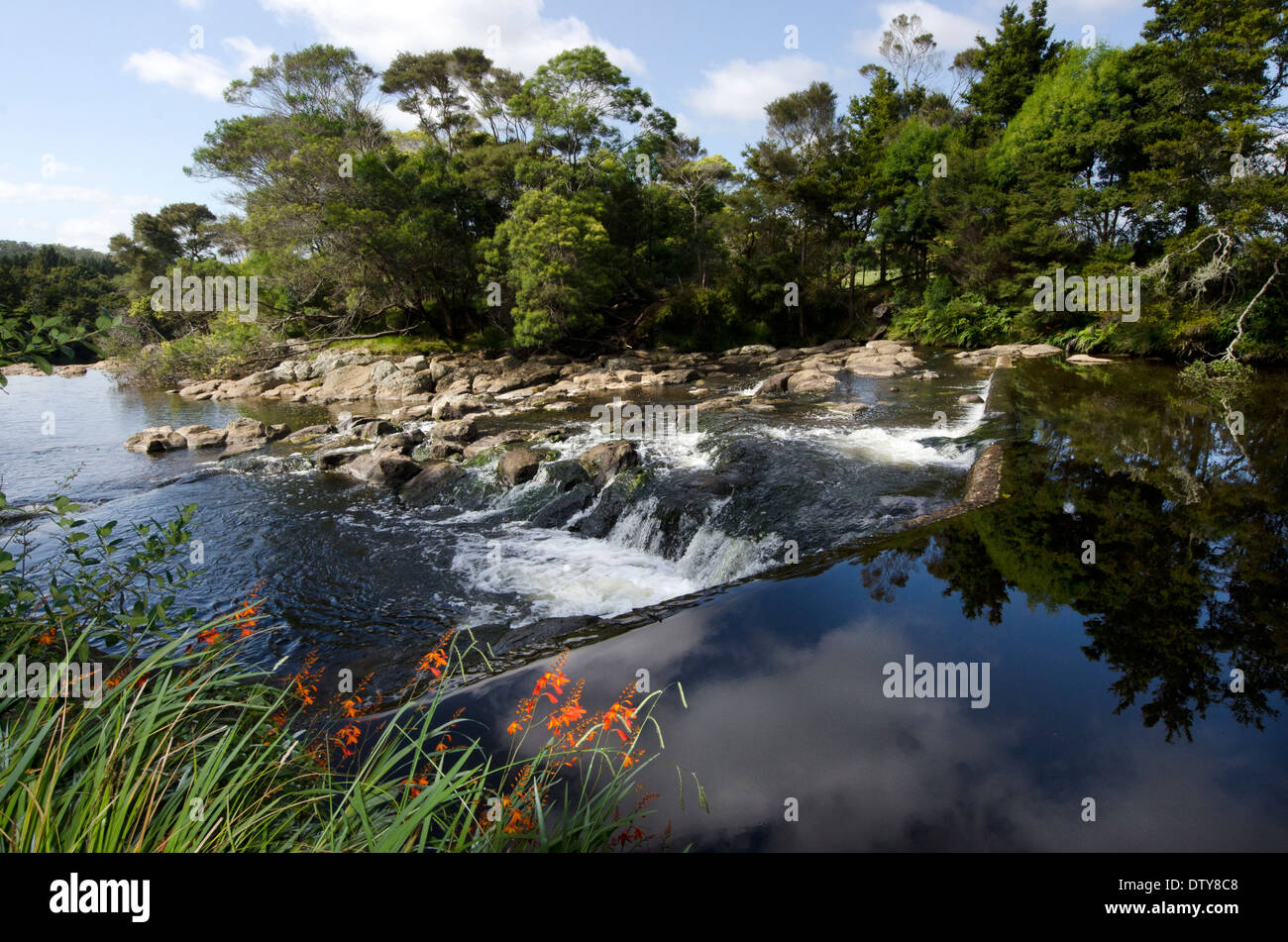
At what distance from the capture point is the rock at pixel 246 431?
16.9m

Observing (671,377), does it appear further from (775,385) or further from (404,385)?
(404,385)

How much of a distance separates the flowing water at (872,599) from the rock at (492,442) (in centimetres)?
115

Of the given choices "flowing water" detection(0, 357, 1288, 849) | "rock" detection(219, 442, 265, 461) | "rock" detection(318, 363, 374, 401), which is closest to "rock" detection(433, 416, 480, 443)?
"flowing water" detection(0, 357, 1288, 849)

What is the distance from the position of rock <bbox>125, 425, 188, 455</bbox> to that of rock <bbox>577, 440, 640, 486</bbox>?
12.9 meters

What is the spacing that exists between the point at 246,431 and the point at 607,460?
485 inches

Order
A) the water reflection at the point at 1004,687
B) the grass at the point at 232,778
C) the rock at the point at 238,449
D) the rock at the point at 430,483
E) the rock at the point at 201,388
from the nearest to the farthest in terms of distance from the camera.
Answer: the grass at the point at 232,778, the water reflection at the point at 1004,687, the rock at the point at 430,483, the rock at the point at 238,449, the rock at the point at 201,388

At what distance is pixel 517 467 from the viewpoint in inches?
465

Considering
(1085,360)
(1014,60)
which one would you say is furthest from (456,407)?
(1014,60)

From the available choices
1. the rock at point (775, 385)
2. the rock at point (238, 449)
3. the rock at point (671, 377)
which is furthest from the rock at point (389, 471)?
the rock at point (671, 377)

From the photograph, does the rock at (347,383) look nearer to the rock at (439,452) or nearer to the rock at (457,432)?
the rock at (457,432)

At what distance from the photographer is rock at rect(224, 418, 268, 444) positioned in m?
16.9

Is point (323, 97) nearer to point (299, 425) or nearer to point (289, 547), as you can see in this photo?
point (299, 425)
